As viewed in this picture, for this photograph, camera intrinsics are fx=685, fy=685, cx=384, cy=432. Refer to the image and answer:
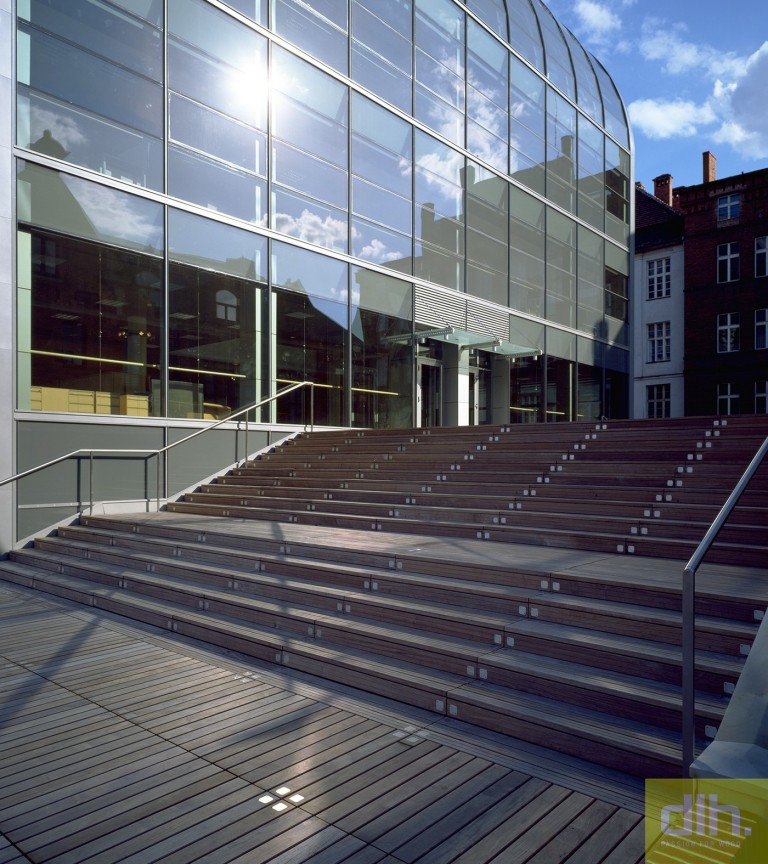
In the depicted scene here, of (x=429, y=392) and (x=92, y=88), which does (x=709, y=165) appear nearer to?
(x=429, y=392)

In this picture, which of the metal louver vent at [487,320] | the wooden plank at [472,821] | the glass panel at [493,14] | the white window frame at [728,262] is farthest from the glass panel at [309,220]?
the white window frame at [728,262]

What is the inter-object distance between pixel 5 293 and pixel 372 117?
31.3 ft

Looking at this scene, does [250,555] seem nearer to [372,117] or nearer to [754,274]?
[372,117]

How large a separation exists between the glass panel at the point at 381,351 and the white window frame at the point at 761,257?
20989 millimetres

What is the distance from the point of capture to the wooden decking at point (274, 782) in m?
2.95

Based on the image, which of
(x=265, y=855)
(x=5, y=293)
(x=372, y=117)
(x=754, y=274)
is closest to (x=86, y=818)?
(x=265, y=855)

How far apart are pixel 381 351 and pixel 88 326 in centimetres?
690

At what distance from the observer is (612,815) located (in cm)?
314

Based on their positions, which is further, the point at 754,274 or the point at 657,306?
the point at 657,306

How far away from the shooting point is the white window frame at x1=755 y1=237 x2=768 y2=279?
97.6 feet

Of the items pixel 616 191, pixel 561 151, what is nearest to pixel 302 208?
pixel 561 151

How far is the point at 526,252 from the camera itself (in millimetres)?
19844

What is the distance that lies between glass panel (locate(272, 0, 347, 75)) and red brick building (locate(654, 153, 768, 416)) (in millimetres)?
21894

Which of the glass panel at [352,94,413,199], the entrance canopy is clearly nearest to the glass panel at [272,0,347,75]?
the glass panel at [352,94,413,199]
